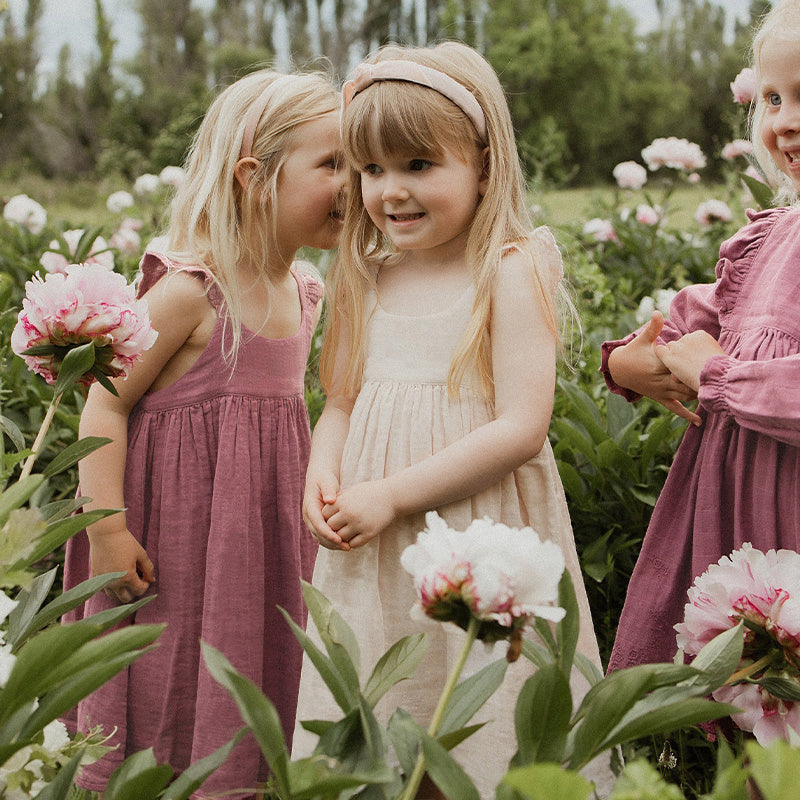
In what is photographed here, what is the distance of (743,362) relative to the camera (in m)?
1.51

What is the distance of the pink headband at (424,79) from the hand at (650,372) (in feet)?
1.55

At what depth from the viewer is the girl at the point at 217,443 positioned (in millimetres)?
1854

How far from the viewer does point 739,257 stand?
170cm

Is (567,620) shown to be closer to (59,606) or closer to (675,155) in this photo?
(59,606)

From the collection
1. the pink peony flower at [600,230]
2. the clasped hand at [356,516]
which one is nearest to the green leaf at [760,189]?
the clasped hand at [356,516]

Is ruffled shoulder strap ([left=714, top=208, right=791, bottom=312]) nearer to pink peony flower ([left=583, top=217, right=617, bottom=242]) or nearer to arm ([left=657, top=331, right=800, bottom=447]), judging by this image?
arm ([left=657, top=331, right=800, bottom=447])

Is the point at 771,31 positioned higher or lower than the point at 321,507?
higher

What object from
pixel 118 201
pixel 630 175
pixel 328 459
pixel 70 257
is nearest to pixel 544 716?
pixel 328 459

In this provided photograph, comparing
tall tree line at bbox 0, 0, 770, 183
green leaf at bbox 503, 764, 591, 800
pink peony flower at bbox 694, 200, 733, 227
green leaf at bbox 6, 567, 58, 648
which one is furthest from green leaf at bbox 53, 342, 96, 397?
tall tree line at bbox 0, 0, 770, 183

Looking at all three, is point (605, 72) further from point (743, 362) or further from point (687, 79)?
point (743, 362)

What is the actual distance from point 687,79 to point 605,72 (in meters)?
3.01

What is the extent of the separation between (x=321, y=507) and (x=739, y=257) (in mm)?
877

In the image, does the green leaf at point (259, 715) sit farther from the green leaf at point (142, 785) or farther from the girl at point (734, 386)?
the girl at point (734, 386)

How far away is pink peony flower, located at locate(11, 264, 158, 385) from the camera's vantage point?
1178mm
